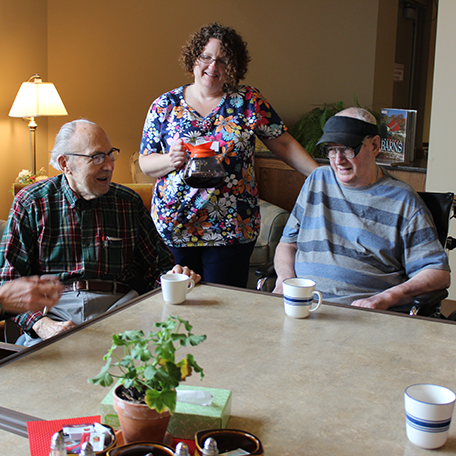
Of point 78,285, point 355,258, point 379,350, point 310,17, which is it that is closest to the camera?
point 379,350

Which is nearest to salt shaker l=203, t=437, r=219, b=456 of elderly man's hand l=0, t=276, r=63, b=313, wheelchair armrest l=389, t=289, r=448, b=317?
elderly man's hand l=0, t=276, r=63, b=313

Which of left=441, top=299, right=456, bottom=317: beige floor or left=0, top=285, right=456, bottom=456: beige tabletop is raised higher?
left=0, top=285, right=456, bottom=456: beige tabletop

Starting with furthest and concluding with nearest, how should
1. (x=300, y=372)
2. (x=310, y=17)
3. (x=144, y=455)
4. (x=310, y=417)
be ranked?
1. (x=310, y=17)
2. (x=300, y=372)
3. (x=310, y=417)
4. (x=144, y=455)

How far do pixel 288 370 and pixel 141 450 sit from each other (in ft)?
1.63

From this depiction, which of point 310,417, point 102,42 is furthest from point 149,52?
point 310,417

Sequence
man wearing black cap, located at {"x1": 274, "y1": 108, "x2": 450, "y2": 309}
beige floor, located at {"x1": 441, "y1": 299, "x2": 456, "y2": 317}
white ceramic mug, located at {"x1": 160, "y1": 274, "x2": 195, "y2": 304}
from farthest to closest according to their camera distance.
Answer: beige floor, located at {"x1": 441, "y1": 299, "x2": 456, "y2": 317}, man wearing black cap, located at {"x1": 274, "y1": 108, "x2": 450, "y2": 309}, white ceramic mug, located at {"x1": 160, "y1": 274, "x2": 195, "y2": 304}

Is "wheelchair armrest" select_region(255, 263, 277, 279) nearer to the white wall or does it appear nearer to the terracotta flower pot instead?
the terracotta flower pot

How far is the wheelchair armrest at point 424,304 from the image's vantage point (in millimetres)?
1863

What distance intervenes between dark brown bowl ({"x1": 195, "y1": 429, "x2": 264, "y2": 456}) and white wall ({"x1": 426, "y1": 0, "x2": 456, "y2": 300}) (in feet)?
9.29

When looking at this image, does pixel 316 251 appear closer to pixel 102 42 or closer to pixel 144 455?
pixel 144 455

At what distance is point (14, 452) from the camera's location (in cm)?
90

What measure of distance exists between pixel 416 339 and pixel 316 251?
74cm

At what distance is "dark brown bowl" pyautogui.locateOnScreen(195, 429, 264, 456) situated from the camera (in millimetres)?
839

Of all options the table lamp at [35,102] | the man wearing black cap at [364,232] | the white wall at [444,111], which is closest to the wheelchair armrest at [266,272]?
the man wearing black cap at [364,232]
